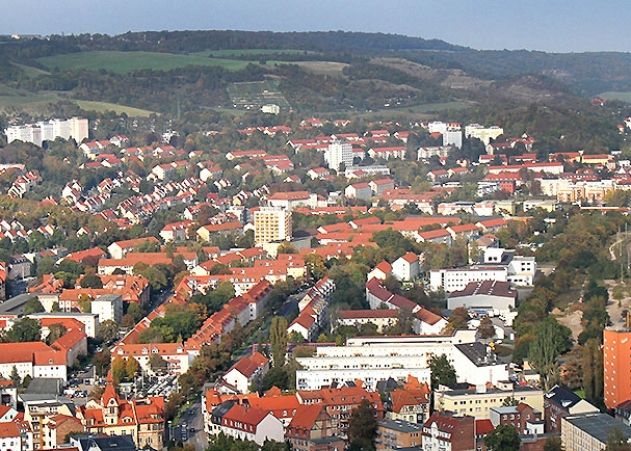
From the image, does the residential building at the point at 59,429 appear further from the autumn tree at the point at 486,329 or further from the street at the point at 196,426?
the autumn tree at the point at 486,329

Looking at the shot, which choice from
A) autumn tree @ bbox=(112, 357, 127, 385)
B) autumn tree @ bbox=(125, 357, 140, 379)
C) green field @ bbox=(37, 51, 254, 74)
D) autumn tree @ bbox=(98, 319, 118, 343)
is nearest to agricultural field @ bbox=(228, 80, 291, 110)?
green field @ bbox=(37, 51, 254, 74)

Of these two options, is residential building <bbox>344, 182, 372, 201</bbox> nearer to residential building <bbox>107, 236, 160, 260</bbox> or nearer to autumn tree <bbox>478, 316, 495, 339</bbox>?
residential building <bbox>107, 236, 160, 260</bbox>

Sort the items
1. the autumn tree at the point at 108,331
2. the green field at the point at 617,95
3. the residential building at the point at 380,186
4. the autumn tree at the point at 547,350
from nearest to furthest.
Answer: the autumn tree at the point at 547,350 → the autumn tree at the point at 108,331 → the residential building at the point at 380,186 → the green field at the point at 617,95

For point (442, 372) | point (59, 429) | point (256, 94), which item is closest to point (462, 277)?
point (442, 372)

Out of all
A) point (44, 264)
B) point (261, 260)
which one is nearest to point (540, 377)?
point (261, 260)

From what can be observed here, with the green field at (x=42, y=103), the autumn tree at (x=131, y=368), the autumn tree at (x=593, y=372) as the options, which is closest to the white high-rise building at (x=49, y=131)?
the green field at (x=42, y=103)
